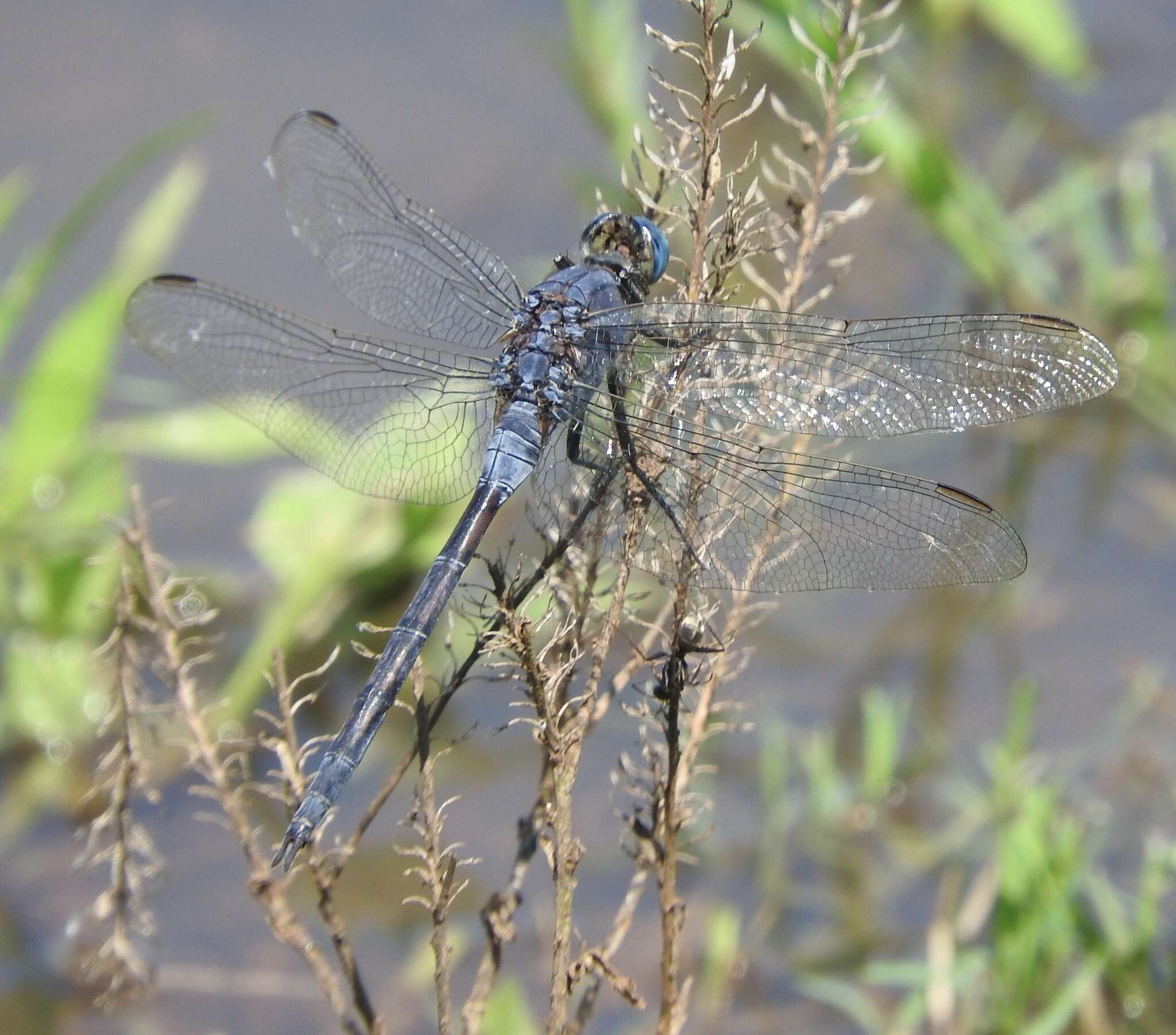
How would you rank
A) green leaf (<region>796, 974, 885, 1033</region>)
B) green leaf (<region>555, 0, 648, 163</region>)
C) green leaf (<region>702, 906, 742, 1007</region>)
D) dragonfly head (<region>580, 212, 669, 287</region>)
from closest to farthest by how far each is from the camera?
dragonfly head (<region>580, 212, 669, 287</region>) < green leaf (<region>796, 974, 885, 1033</region>) < green leaf (<region>702, 906, 742, 1007</region>) < green leaf (<region>555, 0, 648, 163</region>)

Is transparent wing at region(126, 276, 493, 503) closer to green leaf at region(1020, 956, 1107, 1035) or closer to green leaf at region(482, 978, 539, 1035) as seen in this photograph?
green leaf at region(482, 978, 539, 1035)

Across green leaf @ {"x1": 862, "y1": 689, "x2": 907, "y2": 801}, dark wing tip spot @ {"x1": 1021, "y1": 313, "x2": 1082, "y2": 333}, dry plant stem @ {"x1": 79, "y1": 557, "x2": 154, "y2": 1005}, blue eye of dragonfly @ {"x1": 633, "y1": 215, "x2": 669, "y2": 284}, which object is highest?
dark wing tip spot @ {"x1": 1021, "y1": 313, "x2": 1082, "y2": 333}

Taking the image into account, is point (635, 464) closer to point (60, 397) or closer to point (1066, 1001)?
point (1066, 1001)

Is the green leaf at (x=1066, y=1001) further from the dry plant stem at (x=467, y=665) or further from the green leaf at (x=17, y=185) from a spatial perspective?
the green leaf at (x=17, y=185)

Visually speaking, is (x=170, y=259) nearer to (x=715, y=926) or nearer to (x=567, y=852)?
(x=715, y=926)

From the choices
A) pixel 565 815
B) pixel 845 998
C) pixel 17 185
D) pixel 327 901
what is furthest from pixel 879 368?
pixel 17 185

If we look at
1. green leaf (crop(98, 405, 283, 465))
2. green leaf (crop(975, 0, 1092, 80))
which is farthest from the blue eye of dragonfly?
green leaf (crop(975, 0, 1092, 80))

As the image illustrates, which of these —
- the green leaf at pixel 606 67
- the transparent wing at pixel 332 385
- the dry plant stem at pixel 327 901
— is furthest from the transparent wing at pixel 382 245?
the green leaf at pixel 606 67
